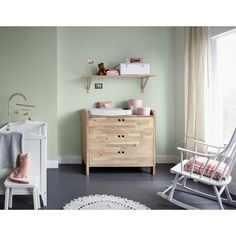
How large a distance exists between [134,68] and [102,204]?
2.25 metres

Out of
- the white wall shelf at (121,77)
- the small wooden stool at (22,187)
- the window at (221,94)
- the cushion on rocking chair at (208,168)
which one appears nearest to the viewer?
the small wooden stool at (22,187)

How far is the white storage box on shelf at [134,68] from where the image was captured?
4156 millimetres

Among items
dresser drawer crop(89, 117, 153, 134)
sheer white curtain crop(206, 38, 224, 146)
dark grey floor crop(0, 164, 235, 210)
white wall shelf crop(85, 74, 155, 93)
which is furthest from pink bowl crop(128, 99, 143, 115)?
sheer white curtain crop(206, 38, 224, 146)

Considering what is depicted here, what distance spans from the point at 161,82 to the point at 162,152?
3.97 ft

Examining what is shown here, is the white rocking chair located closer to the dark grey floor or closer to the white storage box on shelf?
the dark grey floor

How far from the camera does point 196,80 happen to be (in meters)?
3.55

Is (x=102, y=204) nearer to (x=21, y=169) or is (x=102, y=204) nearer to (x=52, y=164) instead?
(x=21, y=169)

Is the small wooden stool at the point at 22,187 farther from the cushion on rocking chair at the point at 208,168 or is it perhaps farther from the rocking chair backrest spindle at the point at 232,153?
the rocking chair backrest spindle at the point at 232,153

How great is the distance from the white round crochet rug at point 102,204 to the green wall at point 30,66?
6.18 ft

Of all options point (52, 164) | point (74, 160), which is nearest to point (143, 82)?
point (74, 160)

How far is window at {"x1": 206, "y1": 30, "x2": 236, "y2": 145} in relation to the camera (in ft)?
11.2

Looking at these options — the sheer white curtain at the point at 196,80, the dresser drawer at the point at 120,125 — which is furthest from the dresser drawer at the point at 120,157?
the sheer white curtain at the point at 196,80
